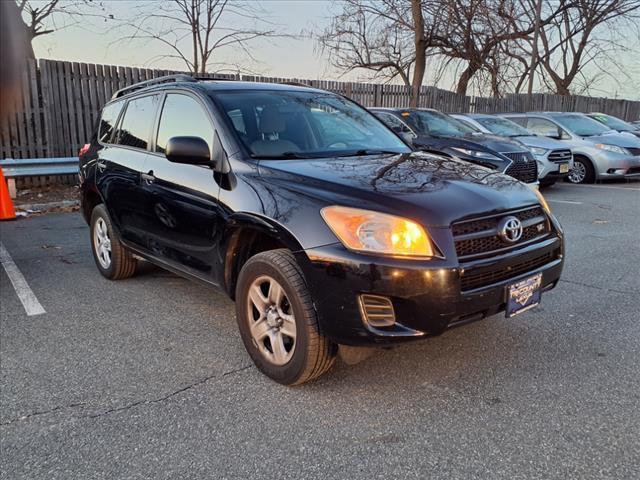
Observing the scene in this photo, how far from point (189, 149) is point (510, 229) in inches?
77.1

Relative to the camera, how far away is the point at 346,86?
582 inches

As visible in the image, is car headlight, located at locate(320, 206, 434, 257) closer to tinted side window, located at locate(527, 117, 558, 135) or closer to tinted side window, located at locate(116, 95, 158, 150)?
tinted side window, located at locate(116, 95, 158, 150)

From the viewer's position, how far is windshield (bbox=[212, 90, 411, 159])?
355 cm

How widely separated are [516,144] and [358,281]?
25.5 ft

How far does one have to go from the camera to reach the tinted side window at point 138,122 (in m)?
4.32

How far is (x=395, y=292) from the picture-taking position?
254 centimetres

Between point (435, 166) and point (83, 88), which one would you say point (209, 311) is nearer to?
point (435, 166)

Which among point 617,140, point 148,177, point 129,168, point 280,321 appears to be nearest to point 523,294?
point 280,321

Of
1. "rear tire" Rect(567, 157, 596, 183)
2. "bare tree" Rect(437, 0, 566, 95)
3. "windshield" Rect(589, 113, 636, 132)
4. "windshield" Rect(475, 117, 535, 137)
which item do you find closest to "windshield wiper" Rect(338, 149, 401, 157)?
"windshield" Rect(475, 117, 535, 137)

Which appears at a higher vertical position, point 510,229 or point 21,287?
point 510,229

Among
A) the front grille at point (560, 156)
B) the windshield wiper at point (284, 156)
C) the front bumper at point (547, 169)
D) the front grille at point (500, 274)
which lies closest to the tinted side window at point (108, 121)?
the windshield wiper at point (284, 156)

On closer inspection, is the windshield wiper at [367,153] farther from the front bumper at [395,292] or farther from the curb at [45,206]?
the curb at [45,206]

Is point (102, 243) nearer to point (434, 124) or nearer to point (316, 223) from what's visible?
point (316, 223)

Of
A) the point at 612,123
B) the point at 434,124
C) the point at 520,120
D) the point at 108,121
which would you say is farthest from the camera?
the point at 612,123
